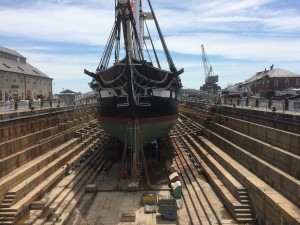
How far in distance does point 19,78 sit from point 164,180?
137ft

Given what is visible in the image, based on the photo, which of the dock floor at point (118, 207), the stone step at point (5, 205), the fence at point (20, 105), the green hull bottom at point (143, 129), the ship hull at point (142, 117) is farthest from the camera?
the fence at point (20, 105)

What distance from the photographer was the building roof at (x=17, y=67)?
170 ft

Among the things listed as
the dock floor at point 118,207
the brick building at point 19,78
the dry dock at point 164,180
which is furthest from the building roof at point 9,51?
the dock floor at point 118,207

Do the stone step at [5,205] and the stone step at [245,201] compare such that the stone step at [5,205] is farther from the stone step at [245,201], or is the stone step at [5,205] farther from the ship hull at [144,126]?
the stone step at [245,201]

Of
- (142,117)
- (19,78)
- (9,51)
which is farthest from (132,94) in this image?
(9,51)

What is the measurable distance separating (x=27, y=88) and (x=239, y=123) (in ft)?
146

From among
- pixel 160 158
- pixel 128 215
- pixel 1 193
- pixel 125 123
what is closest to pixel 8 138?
pixel 1 193

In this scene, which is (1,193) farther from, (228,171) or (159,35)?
(159,35)

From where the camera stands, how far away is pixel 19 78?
176 feet

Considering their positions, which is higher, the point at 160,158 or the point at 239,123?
the point at 239,123

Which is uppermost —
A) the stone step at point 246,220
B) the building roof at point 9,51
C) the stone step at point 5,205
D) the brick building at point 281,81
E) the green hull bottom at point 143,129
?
the building roof at point 9,51

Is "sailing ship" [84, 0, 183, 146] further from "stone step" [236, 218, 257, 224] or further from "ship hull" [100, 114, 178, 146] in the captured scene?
"stone step" [236, 218, 257, 224]

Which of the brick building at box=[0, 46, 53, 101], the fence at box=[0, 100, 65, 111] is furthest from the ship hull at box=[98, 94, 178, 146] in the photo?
the brick building at box=[0, 46, 53, 101]

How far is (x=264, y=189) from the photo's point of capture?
40.4ft
